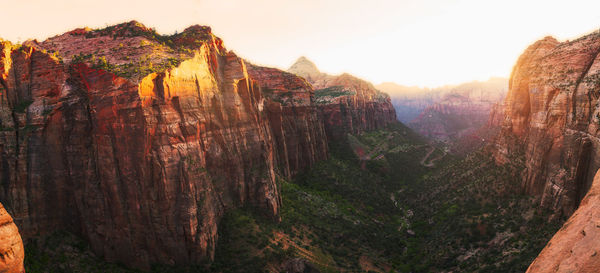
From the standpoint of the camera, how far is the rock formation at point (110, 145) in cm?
2700

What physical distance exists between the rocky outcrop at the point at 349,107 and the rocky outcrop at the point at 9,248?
83530 millimetres

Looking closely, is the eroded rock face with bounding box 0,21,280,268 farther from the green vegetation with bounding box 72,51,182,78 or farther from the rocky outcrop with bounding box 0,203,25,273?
the rocky outcrop with bounding box 0,203,25,273

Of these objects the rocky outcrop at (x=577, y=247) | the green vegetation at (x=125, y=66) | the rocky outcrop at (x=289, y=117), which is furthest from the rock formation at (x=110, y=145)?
the rocky outcrop at (x=577, y=247)

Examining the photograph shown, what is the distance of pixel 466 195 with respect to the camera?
50.1 metres

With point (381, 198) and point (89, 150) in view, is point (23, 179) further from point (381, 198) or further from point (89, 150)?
point (381, 198)

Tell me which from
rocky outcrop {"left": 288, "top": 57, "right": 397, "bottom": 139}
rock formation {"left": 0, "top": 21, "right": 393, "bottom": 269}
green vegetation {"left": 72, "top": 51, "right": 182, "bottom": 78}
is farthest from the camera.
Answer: rocky outcrop {"left": 288, "top": 57, "right": 397, "bottom": 139}

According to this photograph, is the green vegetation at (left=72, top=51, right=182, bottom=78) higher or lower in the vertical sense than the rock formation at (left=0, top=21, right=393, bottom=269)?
higher

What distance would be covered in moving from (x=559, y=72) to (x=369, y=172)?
5136 centimetres

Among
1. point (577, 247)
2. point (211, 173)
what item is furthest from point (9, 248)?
point (577, 247)

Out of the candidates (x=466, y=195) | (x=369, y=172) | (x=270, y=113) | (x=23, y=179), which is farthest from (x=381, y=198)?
(x=23, y=179)

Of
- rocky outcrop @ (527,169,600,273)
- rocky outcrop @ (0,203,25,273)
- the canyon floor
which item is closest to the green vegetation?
rocky outcrop @ (0,203,25,273)

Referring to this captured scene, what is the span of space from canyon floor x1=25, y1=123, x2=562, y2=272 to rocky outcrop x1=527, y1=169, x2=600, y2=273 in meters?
18.4

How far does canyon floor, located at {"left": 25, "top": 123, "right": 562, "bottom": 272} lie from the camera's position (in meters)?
30.4

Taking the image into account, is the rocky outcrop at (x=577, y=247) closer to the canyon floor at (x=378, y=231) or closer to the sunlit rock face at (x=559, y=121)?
the canyon floor at (x=378, y=231)
